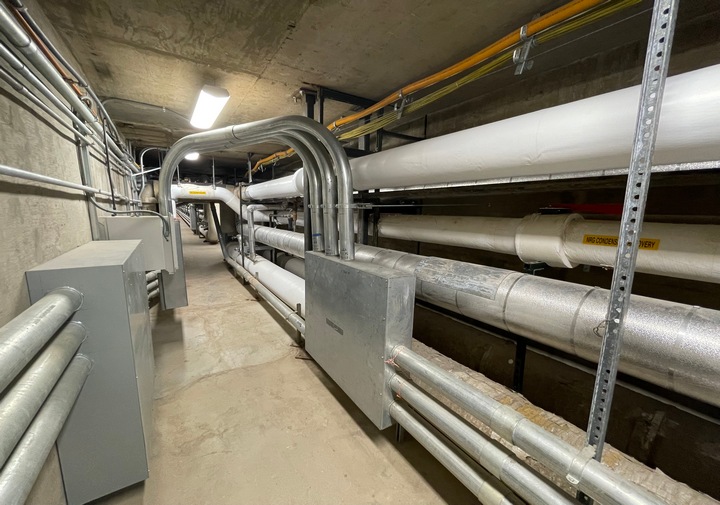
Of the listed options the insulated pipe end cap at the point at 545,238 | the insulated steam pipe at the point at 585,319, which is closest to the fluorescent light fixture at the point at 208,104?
the insulated steam pipe at the point at 585,319

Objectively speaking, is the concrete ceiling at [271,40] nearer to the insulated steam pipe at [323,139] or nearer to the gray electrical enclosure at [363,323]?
the insulated steam pipe at [323,139]

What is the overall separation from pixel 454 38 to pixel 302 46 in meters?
0.78

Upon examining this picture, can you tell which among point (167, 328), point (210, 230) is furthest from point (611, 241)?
point (210, 230)

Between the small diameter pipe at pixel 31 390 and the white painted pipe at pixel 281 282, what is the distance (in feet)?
5.13

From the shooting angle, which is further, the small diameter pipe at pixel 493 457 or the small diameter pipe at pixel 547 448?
the small diameter pipe at pixel 493 457

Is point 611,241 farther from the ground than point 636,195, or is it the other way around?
point 636,195

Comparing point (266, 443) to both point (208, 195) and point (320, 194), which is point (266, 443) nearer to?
point (320, 194)

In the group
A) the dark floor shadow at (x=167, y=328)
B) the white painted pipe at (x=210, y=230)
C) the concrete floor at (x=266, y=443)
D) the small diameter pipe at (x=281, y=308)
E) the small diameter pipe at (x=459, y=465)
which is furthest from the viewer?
the white painted pipe at (x=210, y=230)

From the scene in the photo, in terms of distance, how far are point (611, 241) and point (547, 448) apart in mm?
739

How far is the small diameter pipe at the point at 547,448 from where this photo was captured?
584 millimetres

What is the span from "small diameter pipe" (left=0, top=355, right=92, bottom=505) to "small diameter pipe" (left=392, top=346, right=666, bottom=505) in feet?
3.51

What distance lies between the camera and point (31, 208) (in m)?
0.94

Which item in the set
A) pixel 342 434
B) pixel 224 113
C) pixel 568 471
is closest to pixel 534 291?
pixel 568 471

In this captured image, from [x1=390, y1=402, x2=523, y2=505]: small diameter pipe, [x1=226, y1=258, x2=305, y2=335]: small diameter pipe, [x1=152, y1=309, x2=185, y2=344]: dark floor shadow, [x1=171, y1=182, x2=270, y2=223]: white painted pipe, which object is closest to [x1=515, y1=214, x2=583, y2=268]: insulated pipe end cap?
[x1=390, y1=402, x2=523, y2=505]: small diameter pipe
